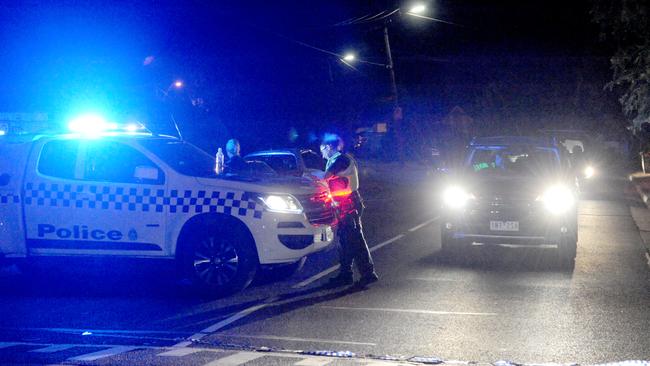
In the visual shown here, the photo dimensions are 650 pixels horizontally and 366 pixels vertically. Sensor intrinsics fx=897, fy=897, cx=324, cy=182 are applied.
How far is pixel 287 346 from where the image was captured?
24.4 ft

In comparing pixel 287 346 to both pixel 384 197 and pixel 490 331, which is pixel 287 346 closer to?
pixel 490 331

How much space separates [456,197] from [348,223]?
269 cm

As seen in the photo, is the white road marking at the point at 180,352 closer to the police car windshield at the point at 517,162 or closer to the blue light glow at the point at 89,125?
the blue light glow at the point at 89,125

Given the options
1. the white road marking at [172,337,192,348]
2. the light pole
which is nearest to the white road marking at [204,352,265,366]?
the white road marking at [172,337,192,348]

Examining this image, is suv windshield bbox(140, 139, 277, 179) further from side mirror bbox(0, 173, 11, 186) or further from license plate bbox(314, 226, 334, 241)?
side mirror bbox(0, 173, 11, 186)

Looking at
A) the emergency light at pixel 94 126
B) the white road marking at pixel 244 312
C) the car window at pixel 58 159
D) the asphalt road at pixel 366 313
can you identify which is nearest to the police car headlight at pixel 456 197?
the asphalt road at pixel 366 313

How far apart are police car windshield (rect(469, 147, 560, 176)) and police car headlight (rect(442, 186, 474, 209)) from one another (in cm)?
54

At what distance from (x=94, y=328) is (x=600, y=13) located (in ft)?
58.8

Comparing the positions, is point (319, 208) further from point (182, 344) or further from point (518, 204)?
point (518, 204)

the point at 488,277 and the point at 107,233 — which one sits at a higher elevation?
the point at 107,233

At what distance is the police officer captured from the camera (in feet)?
33.9

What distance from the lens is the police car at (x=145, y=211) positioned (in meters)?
9.75

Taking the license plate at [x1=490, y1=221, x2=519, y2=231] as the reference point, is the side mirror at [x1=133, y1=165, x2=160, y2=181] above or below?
above

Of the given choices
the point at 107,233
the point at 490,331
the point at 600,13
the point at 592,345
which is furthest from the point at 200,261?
the point at 600,13
